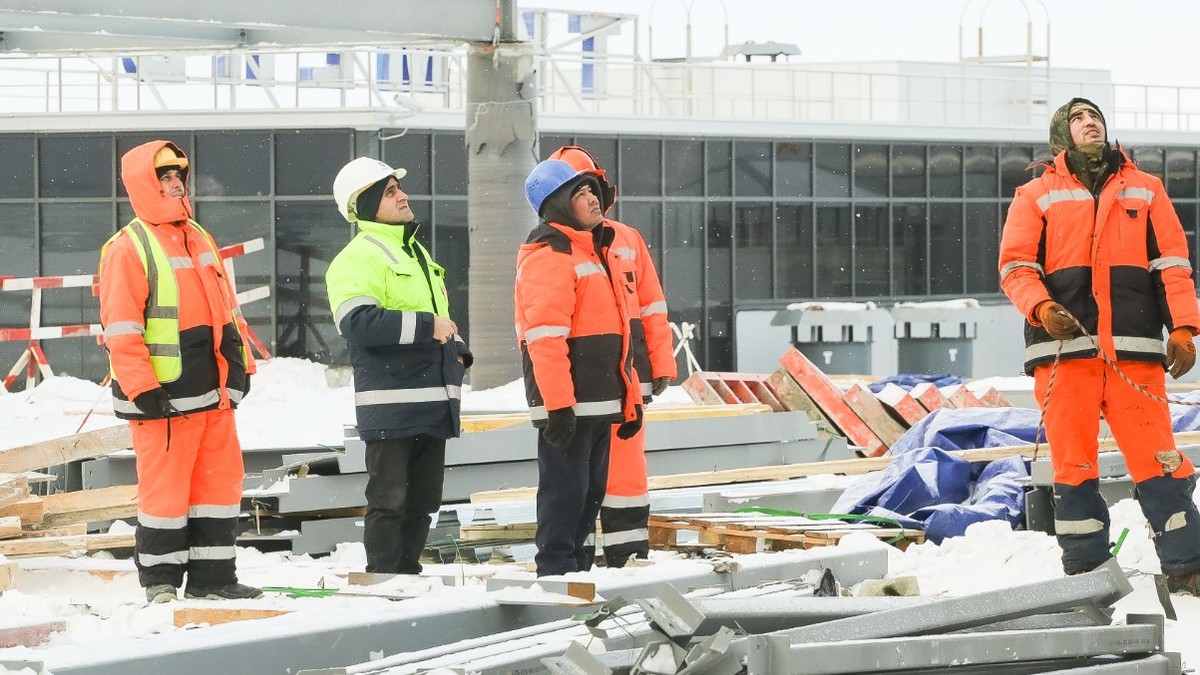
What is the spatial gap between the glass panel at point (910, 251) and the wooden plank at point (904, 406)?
11.0 meters

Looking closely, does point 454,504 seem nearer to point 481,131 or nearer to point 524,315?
point 524,315

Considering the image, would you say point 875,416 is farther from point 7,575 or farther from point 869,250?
point 869,250

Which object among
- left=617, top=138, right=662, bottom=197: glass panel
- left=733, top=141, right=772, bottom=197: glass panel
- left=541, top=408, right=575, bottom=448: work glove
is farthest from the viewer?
left=733, top=141, right=772, bottom=197: glass panel

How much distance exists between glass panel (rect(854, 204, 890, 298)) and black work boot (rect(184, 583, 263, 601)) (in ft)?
58.6

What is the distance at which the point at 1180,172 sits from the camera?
26922 mm

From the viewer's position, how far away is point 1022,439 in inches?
432

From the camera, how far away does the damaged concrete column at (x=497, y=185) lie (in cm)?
1560

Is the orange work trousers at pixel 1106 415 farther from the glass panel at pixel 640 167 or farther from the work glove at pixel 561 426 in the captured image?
the glass panel at pixel 640 167

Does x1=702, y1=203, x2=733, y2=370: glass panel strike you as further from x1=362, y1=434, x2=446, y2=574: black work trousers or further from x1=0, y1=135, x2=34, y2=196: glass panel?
x1=362, y1=434, x2=446, y2=574: black work trousers

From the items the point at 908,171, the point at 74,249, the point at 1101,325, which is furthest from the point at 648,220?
the point at 1101,325

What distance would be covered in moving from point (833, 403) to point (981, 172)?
12307mm

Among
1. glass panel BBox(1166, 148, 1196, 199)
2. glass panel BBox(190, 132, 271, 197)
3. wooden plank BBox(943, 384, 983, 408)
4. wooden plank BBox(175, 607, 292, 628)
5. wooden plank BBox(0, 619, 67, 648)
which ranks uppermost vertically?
glass panel BBox(1166, 148, 1196, 199)

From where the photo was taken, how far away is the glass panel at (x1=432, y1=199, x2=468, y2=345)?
68.5 ft

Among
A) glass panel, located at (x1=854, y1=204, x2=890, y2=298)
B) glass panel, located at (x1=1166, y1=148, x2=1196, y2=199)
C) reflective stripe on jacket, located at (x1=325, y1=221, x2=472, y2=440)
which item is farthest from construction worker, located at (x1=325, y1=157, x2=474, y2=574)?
glass panel, located at (x1=1166, y1=148, x2=1196, y2=199)
